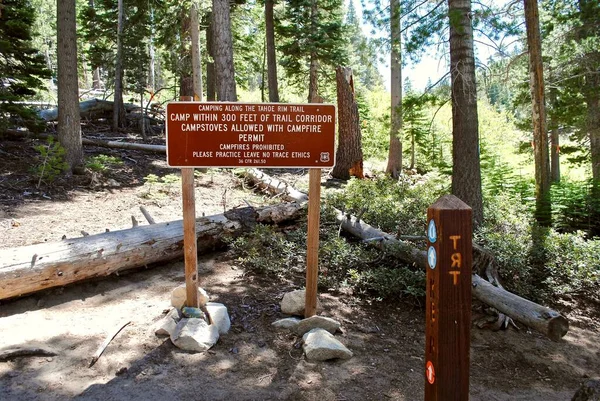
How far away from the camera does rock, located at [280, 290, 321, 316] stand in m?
5.44

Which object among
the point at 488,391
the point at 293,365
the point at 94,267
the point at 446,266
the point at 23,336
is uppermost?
the point at 446,266

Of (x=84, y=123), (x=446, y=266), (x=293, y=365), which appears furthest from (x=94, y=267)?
(x=84, y=123)

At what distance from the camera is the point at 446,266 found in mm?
2451

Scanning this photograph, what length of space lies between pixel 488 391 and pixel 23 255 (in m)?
5.32

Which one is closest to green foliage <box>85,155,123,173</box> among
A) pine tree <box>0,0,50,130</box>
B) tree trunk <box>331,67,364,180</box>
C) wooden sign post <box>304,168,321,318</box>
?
pine tree <box>0,0,50,130</box>

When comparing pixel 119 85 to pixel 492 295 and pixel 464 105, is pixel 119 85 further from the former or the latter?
pixel 492 295

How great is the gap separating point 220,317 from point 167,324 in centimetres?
57

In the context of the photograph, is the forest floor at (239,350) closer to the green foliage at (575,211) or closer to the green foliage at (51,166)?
the green foliage at (51,166)

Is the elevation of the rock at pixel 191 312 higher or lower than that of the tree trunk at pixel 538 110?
lower

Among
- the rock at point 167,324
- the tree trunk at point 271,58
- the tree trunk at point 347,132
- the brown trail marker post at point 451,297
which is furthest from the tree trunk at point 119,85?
the brown trail marker post at point 451,297

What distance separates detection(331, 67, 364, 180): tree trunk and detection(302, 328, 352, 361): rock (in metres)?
10.2

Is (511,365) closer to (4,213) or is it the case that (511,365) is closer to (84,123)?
(4,213)

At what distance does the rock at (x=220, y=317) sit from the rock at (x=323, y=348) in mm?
907

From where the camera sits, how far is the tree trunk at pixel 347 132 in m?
14.5
